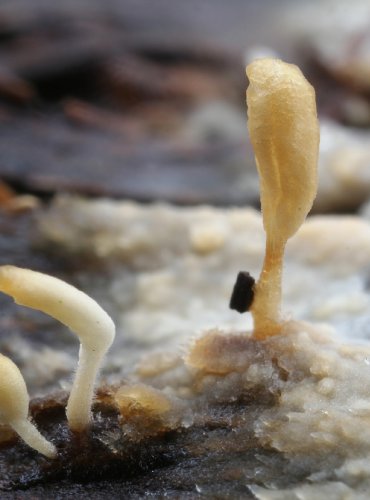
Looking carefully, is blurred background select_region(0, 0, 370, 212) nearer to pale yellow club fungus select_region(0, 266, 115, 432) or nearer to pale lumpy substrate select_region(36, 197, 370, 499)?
pale lumpy substrate select_region(36, 197, 370, 499)

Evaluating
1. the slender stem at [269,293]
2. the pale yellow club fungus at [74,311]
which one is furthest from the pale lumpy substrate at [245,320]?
the pale yellow club fungus at [74,311]

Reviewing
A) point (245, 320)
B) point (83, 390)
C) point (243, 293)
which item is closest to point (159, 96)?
point (245, 320)

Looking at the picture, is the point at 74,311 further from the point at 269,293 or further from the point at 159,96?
the point at 159,96

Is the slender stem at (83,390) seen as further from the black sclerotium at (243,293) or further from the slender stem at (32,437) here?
the black sclerotium at (243,293)

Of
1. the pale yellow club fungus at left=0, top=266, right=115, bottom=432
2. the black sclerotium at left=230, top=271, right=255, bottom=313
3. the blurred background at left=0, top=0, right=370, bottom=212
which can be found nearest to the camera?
the pale yellow club fungus at left=0, top=266, right=115, bottom=432

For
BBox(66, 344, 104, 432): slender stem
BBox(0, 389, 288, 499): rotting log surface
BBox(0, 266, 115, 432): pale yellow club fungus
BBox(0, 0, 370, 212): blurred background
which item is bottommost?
BBox(0, 389, 288, 499): rotting log surface

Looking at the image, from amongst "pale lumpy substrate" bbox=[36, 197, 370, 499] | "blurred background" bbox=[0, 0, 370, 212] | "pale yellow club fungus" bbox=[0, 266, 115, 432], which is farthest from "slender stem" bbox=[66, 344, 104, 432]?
"blurred background" bbox=[0, 0, 370, 212]
